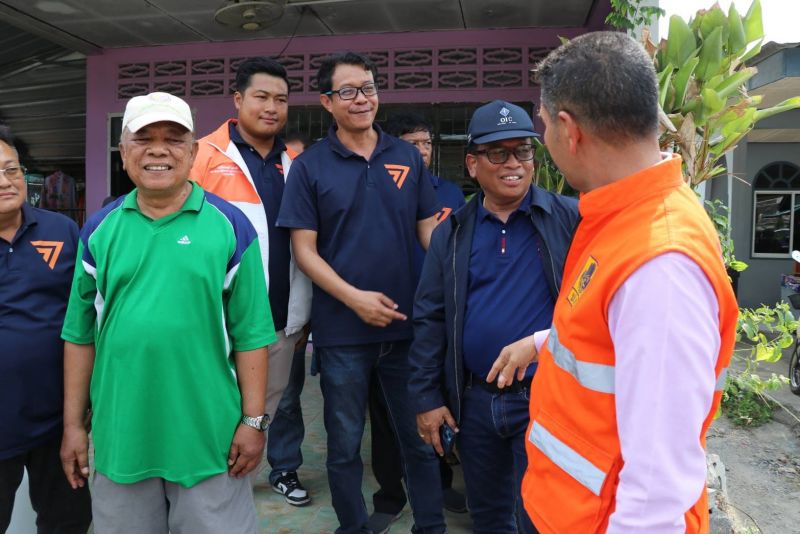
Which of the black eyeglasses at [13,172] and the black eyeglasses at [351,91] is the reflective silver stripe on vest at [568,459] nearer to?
the black eyeglasses at [351,91]

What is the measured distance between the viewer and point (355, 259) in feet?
8.88

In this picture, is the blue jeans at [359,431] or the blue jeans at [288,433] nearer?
the blue jeans at [359,431]

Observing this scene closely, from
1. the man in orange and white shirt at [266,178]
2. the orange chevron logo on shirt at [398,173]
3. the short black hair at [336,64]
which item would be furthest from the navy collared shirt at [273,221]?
the orange chevron logo on shirt at [398,173]

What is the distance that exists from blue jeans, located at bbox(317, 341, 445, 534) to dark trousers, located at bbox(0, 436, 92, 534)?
3.32 feet

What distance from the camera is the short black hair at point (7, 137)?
2.17 meters

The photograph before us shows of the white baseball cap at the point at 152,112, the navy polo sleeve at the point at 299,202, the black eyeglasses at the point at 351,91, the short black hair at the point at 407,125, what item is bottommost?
the navy polo sleeve at the point at 299,202

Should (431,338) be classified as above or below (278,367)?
above

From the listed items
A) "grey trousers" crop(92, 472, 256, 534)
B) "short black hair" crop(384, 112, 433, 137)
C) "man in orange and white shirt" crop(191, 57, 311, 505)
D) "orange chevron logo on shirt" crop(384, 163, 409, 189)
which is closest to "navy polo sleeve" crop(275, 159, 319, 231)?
"man in orange and white shirt" crop(191, 57, 311, 505)

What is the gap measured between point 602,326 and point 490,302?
1.14m

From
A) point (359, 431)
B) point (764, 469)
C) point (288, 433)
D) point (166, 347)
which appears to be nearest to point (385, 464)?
point (359, 431)

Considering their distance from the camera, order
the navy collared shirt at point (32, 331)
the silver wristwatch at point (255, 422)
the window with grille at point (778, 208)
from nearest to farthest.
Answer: the silver wristwatch at point (255, 422) < the navy collared shirt at point (32, 331) < the window with grille at point (778, 208)

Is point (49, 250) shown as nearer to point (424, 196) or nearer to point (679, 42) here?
point (424, 196)

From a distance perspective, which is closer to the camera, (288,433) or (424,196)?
(424,196)

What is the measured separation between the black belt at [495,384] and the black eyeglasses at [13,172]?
175cm
